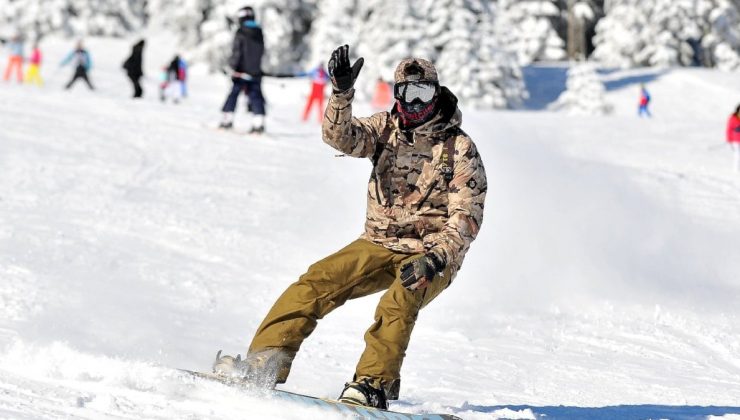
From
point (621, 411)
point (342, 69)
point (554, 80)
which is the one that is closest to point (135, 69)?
point (621, 411)

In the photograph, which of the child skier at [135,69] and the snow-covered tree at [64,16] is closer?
the child skier at [135,69]

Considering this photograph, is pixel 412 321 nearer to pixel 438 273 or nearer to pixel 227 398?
pixel 438 273

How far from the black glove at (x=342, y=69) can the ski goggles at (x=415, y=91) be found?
30cm

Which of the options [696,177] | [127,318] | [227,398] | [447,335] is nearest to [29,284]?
[127,318]

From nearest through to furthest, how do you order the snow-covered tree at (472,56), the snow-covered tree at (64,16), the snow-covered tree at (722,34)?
1. the snow-covered tree at (472,56)
2. the snow-covered tree at (722,34)
3. the snow-covered tree at (64,16)

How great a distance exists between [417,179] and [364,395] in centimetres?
95

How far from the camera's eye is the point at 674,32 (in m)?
50.0

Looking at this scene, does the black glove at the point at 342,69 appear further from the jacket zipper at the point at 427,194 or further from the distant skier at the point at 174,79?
the distant skier at the point at 174,79

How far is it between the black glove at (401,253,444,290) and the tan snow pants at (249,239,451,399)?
0.21m

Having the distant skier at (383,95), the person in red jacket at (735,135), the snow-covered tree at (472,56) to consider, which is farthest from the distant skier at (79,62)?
the snow-covered tree at (472,56)

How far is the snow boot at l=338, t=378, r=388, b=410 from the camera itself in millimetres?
4438

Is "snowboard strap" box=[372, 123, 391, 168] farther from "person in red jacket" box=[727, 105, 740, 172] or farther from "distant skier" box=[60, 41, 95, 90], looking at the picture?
"distant skier" box=[60, 41, 95, 90]

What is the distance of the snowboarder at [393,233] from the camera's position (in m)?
4.49

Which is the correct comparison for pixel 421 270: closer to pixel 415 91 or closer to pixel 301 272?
pixel 415 91
